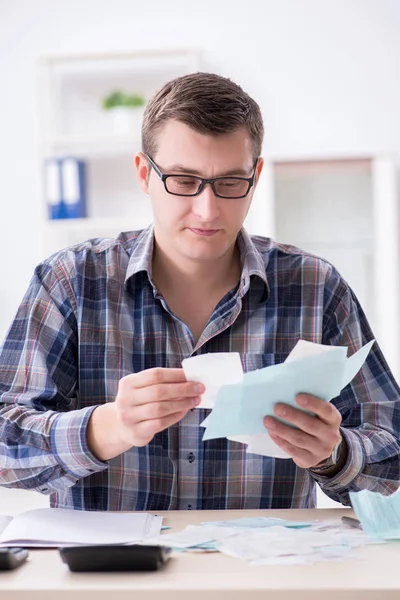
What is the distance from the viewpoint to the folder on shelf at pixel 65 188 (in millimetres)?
3758

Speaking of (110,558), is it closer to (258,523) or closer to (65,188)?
(258,523)

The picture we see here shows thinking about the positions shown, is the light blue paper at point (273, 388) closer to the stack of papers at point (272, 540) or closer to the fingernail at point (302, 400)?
the fingernail at point (302, 400)

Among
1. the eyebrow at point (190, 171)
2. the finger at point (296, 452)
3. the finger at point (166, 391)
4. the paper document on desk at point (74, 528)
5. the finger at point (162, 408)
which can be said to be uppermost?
the eyebrow at point (190, 171)

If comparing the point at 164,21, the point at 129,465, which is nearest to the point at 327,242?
the point at 164,21

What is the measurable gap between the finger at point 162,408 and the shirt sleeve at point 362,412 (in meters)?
0.34

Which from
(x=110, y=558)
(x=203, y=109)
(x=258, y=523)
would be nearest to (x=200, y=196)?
(x=203, y=109)

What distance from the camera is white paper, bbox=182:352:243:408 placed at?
1.05 meters

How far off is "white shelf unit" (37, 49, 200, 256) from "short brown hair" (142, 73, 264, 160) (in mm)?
2277

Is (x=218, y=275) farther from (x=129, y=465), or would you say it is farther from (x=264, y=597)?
(x=264, y=597)

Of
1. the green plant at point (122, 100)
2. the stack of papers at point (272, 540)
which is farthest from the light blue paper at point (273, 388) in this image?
the green plant at point (122, 100)

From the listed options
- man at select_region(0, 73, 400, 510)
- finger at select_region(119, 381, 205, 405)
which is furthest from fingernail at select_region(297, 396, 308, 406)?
man at select_region(0, 73, 400, 510)

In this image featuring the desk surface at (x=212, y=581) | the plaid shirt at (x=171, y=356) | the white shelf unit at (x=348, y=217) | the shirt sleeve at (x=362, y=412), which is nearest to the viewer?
the desk surface at (x=212, y=581)

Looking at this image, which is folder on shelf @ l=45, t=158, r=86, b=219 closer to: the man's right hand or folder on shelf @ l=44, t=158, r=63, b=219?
folder on shelf @ l=44, t=158, r=63, b=219

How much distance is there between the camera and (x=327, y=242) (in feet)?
12.0
